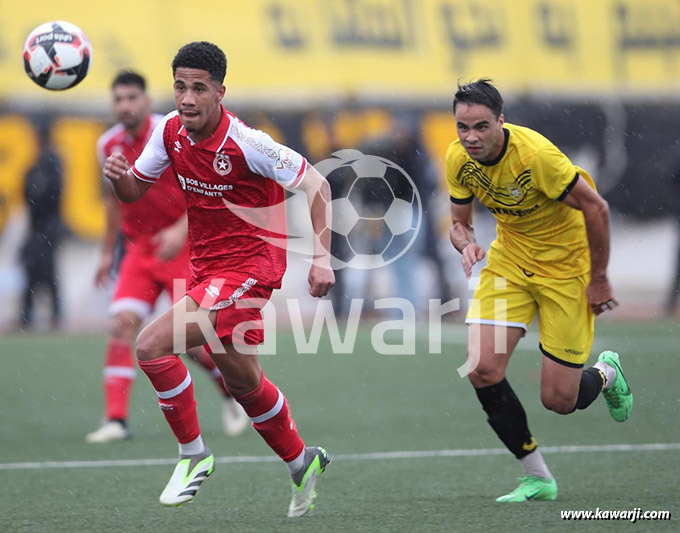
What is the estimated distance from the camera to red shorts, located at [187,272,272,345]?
18.0 feet

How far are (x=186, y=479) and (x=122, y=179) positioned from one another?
1.43 metres

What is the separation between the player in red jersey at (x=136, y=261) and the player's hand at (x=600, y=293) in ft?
10.6

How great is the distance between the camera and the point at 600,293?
5.72 metres

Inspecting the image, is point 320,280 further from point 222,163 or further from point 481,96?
point 481,96

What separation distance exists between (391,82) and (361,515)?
1367 centimetres

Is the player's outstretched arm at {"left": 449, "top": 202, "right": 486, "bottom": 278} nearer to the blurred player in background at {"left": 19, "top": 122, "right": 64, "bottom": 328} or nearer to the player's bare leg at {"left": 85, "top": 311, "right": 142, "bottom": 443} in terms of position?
the player's bare leg at {"left": 85, "top": 311, "right": 142, "bottom": 443}

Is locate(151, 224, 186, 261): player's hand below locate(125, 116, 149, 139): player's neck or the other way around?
below

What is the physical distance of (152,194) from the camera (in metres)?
8.27

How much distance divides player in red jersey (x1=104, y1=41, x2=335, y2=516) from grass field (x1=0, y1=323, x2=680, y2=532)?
0.42m

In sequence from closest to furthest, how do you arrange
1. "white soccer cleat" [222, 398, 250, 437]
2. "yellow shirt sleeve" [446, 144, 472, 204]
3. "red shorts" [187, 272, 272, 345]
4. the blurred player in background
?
"red shorts" [187, 272, 272, 345] → "yellow shirt sleeve" [446, 144, 472, 204] → "white soccer cleat" [222, 398, 250, 437] → the blurred player in background

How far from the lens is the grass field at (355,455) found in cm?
553

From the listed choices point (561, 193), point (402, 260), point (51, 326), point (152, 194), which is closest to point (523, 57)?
point (402, 260)

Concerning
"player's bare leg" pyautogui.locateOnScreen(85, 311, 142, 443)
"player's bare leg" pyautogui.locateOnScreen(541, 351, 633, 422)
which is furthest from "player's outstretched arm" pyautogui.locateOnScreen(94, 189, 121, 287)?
"player's bare leg" pyautogui.locateOnScreen(541, 351, 633, 422)

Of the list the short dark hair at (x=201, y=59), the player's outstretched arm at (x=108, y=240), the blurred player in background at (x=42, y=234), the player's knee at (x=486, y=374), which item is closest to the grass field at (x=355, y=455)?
the player's knee at (x=486, y=374)
